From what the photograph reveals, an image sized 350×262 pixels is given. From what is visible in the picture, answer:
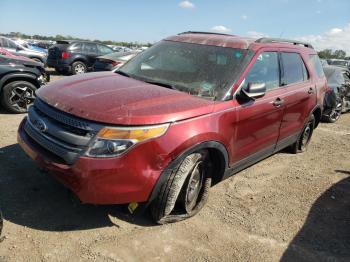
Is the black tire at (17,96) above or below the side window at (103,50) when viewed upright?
below

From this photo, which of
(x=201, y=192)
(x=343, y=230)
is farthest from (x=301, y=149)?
(x=201, y=192)

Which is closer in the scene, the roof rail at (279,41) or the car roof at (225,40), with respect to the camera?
the car roof at (225,40)

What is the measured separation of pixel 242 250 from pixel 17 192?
2.44 m

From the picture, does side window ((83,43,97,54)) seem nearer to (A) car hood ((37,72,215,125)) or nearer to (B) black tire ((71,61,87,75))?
(B) black tire ((71,61,87,75))

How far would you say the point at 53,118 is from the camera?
10.5 ft

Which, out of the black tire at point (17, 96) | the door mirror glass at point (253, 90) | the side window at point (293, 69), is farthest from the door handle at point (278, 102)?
the black tire at point (17, 96)

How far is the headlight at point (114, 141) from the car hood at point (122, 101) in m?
0.07

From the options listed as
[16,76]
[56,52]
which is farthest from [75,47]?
[16,76]

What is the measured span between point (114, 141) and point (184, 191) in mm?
1001

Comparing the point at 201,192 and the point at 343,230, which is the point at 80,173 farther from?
the point at 343,230

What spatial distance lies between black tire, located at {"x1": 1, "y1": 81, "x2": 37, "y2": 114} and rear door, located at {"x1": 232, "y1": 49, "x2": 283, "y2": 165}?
461cm

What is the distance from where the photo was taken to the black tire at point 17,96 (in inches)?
269

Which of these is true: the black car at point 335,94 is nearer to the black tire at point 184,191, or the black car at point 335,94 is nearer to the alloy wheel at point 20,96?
the black tire at point 184,191

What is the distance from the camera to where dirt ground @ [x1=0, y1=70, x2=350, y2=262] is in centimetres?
308
